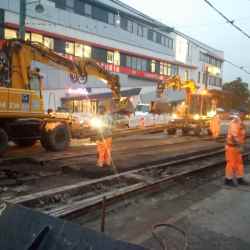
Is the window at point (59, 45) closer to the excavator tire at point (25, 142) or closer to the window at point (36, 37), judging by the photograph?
the window at point (36, 37)

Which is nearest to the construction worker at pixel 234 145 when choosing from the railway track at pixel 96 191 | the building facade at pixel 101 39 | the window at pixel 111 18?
the railway track at pixel 96 191

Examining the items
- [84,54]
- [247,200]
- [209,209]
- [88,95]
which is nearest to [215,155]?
[247,200]

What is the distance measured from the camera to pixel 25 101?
13477 mm

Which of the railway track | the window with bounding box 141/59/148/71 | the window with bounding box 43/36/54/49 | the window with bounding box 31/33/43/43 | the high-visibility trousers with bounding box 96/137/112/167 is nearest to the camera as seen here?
the railway track

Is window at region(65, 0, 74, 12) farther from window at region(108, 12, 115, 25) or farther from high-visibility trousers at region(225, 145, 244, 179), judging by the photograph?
high-visibility trousers at region(225, 145, 244, 179)

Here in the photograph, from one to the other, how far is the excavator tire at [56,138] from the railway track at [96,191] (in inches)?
177

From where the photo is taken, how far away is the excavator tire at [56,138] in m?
14.1

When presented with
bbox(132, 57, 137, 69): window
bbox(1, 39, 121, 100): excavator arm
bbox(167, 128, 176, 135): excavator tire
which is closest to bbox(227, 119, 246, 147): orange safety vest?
bbox(1, 39, 121, 100): excavator arm

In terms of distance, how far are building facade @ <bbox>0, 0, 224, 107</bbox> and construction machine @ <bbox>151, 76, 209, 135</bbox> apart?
3834 millimetres

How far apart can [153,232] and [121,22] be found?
148ft

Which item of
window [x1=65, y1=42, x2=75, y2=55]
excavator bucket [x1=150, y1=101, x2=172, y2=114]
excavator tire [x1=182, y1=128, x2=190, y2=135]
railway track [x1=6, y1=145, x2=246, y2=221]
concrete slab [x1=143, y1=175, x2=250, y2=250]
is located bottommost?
concrete slab [x1=143, y1=175, x2=250, y2=250]

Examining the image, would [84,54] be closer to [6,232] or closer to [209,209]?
[209,209]

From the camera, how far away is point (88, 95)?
39.9 m

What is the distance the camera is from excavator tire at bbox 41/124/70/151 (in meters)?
14.1
